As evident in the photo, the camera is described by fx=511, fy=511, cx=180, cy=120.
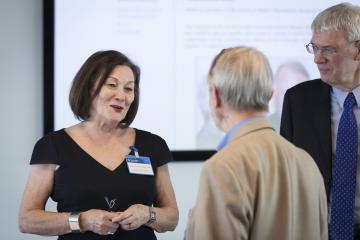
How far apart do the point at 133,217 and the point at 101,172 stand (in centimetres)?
23

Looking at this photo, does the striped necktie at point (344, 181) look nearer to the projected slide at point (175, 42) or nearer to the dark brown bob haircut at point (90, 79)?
the dark brown bob haircut at point (90, 79)

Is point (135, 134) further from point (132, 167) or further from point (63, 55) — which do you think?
point (63, 55)

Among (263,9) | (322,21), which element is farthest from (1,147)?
(322,21)

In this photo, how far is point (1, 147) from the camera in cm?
312

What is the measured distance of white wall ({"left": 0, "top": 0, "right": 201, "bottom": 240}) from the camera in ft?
10.2

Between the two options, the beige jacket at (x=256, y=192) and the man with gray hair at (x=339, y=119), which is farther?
the man with gray hair at (x=339, y=119)

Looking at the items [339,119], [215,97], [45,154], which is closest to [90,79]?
[45,154]

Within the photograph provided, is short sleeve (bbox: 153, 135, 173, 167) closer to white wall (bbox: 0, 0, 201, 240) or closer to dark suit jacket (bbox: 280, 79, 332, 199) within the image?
dark suit jacket (bbox: 280, 79, 332, 199)

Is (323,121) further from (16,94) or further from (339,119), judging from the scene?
(16,94)

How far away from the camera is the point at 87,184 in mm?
2035

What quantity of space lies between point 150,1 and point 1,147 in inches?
50.9

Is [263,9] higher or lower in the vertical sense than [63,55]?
higher

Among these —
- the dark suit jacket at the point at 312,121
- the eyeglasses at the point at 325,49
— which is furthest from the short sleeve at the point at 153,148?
the eyeglasses at the point at 325,49

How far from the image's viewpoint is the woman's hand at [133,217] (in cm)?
195
